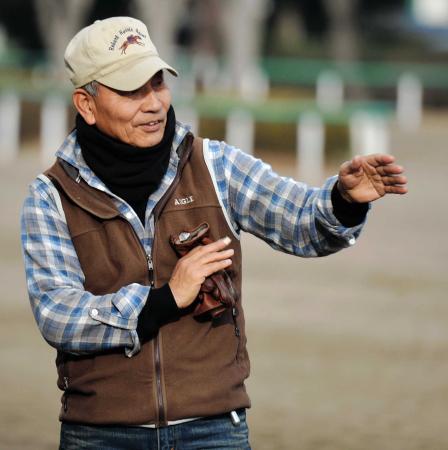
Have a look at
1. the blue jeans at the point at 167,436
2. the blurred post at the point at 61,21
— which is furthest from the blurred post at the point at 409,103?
the blue jeans at the point at 167,436

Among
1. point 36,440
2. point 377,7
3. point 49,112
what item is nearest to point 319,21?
point 377,7

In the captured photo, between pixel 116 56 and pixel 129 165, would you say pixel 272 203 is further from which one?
pixel 116 56

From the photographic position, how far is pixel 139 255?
3471 millimetres

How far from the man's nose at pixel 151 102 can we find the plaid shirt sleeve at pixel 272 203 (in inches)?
8.1

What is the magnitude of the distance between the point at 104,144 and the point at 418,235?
10.4m

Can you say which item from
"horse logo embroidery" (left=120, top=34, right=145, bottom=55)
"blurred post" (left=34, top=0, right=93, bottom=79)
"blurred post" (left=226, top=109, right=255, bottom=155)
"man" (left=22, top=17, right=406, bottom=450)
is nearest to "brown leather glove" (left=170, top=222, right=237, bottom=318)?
"man" (left=22, top=17, right=406, bottom=450)

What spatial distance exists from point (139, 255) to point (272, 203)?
39 centimetres

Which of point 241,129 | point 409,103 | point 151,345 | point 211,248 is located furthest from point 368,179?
point 409,103

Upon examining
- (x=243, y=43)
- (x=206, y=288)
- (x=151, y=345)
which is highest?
(x=243, y=43)

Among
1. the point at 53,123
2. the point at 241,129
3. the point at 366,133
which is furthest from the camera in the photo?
the point at 241,129

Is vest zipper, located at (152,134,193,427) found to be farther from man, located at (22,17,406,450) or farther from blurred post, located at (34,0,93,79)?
blurred post, located at (34,0,93,79)

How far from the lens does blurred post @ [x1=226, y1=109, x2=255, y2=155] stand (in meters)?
21.0

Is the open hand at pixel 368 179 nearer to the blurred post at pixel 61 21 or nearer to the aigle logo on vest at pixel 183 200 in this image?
the aigle logo on vest at pixel 183 200

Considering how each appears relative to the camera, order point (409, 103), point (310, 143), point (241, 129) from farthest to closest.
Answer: point (409, 103) < point (241, 129) < point (310, 143)
